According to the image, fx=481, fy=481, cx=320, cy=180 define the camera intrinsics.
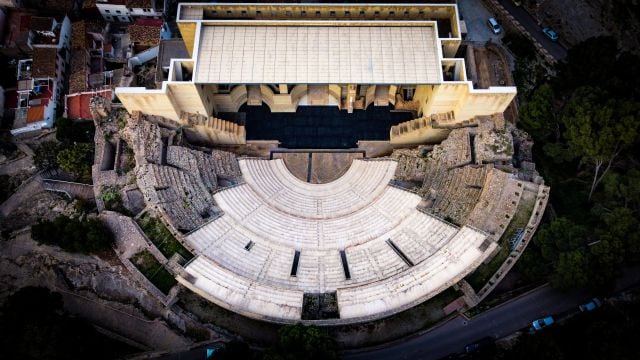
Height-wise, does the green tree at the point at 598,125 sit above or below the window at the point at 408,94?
below

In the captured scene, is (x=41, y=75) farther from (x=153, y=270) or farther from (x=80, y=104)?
(x=153, y=270)

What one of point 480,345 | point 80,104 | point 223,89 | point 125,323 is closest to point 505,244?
point 480,345

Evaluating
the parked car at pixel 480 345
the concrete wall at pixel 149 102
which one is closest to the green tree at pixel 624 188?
the parked car at pixel 480 345

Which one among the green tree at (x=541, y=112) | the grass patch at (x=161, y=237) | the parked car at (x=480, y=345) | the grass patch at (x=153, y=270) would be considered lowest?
the parked car at (x=480, y=345)

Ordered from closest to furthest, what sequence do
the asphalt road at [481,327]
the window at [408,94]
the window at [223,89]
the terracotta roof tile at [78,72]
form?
1. the asphalt road at [481,327]
2. the window at [223,89]
3. the terracotta roof tile at [78,72]
4. the window at [408,94]

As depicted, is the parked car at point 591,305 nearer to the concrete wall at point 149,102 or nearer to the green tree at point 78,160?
the concrete wall at point 149,102

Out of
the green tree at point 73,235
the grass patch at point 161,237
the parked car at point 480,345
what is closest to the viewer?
the parked car at point 480,345

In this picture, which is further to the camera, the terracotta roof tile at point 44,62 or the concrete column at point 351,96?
the concrete column at point 351,96

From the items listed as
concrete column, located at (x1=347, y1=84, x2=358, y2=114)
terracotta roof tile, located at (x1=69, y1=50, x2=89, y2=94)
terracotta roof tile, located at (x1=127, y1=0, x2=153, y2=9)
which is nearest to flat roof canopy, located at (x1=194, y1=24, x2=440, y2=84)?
concrete column, located at (x1=347, y1=84, x2=358, y2=114)
